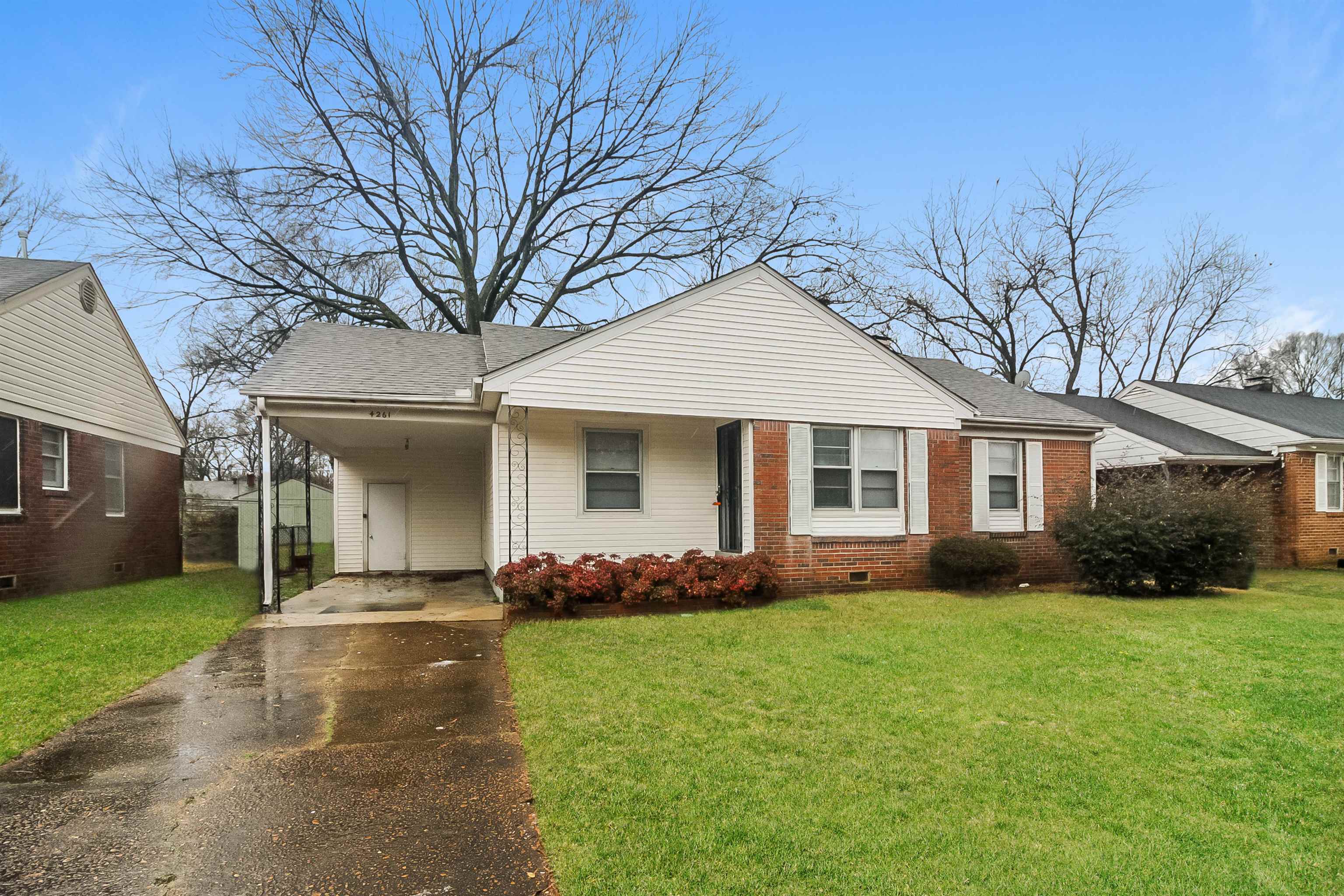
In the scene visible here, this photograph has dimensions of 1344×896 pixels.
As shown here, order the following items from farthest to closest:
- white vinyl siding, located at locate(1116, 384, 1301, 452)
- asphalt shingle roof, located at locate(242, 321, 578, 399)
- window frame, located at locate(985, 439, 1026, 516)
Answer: white vinyl siding, located at locate(1116, 384, 1301, 452), window frame, located at locate(985, 439, 1026, 516), asphalt shingle roof, located at locate(242, 321, 578, 399)

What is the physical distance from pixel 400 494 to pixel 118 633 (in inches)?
268

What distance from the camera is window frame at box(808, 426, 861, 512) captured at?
11164 millimetres

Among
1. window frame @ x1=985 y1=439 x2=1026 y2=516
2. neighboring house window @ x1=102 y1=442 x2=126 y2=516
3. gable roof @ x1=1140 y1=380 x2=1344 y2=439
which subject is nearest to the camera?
window frame @ x1=985 y1=439 x2=1026 y2=516

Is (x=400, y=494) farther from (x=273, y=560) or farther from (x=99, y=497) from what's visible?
(x=99, y=497)

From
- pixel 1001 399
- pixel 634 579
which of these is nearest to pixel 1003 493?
pixel 1001 399

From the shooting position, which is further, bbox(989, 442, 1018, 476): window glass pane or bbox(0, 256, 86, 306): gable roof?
bbox(989, 442, 1018, 476): window glass pane

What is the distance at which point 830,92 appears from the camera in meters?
15.5

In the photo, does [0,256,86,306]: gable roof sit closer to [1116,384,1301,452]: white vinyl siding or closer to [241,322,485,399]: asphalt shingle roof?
[241,322,485,399]: asphalt shingle roof

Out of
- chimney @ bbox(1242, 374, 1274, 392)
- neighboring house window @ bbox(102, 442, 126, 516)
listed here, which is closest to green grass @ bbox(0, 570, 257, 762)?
neighboring house window @ bbox(102, 442, 126, 516)

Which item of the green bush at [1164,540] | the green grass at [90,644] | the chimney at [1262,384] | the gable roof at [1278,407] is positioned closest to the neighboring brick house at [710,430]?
the green bush at [1164,540]

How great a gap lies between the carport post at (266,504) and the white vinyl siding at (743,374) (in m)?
3.43

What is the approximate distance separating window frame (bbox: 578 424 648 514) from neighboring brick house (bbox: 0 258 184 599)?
342 inches

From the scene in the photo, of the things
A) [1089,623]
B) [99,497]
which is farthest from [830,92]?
[99,497]

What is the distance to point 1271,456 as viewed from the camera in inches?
666
